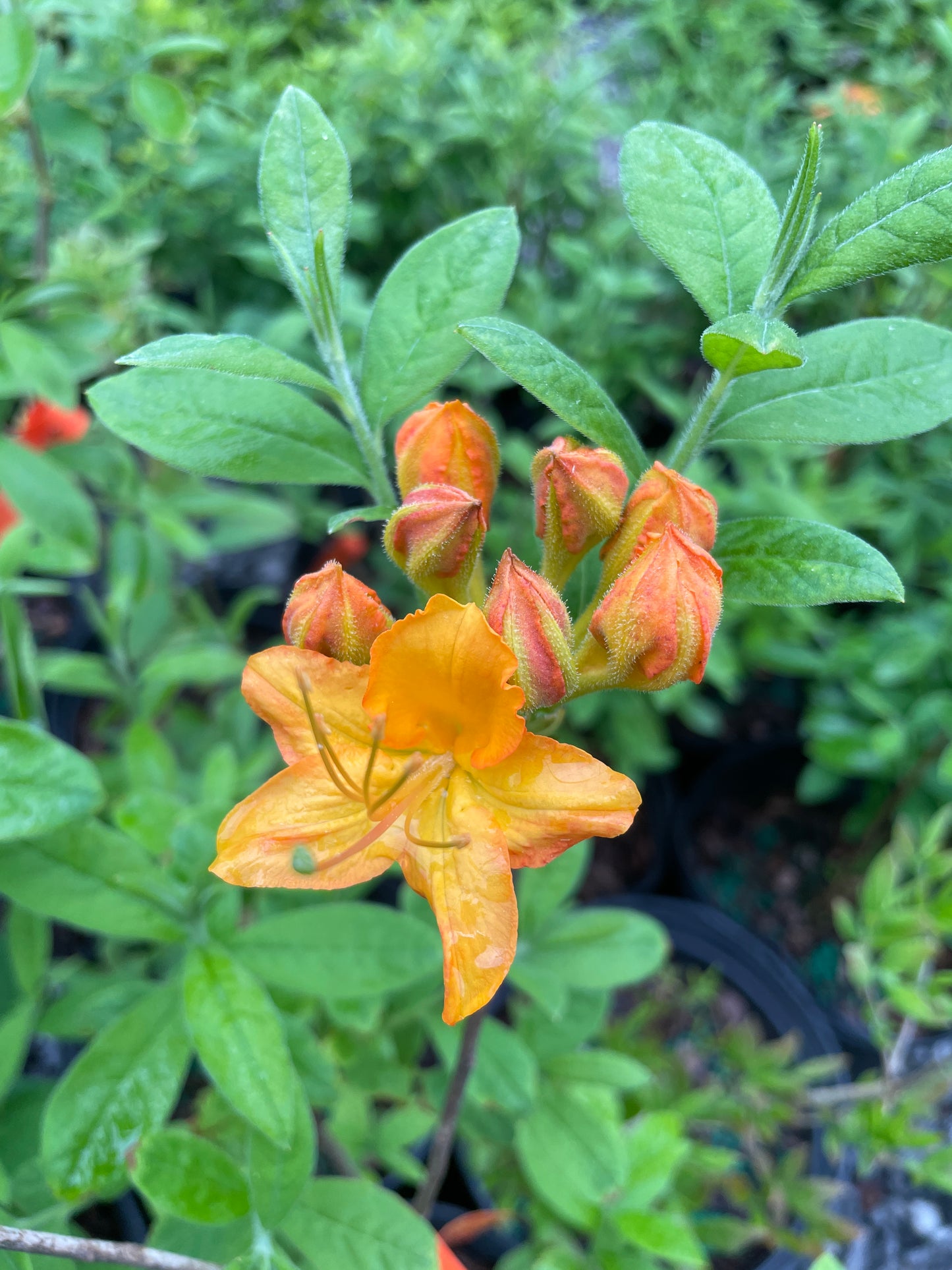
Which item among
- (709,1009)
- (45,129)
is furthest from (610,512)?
(709,1009)

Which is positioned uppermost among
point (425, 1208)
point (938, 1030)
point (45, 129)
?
point (45, 129)

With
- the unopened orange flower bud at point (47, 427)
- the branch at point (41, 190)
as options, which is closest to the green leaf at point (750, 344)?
the branch at point (41, 190)

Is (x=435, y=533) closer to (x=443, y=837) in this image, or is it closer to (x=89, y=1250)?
(x=443, y=837)

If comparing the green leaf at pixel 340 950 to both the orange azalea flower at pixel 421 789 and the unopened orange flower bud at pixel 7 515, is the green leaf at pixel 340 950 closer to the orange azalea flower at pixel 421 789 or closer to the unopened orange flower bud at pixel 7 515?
the orange azalea flower at pixel 421 789

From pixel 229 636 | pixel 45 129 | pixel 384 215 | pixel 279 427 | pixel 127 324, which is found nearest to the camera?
pixel 279 427

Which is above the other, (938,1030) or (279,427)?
(279,427)

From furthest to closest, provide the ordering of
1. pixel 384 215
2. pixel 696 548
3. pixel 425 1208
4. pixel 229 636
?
pixel 384 215, pixel 229 636, pixel 425 1208, pixel 696 548

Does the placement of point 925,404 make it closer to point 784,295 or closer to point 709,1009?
point 784,295
